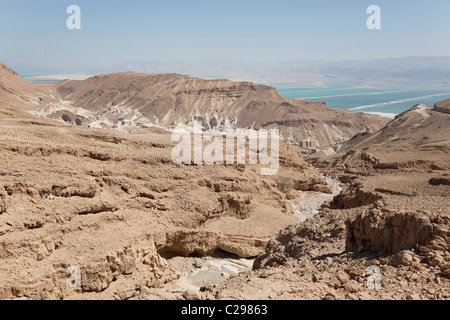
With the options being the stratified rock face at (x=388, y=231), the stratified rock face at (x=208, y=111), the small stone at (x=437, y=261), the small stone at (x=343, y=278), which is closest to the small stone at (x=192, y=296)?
the small stone at (x=343, y=278)

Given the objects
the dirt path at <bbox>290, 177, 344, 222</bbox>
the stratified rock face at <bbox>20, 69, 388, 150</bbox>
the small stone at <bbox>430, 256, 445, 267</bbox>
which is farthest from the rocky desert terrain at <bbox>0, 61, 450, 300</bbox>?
the stratified rock face at <bbox>20, 69, 388, 150</bbox>

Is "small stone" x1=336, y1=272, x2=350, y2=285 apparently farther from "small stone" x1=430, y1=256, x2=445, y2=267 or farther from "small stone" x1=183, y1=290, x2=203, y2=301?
"small stone" x1=183, y1=290, x2=203, y2=301

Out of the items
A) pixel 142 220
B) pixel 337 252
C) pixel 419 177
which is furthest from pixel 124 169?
pixel 419 177

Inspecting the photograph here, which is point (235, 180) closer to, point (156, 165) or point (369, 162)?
point (156, 165)

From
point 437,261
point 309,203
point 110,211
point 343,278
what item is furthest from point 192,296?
point 309,203

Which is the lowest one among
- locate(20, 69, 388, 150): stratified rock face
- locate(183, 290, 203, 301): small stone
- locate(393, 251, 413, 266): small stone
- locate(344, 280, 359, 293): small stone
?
locate(183, 290, 203, 301): small stone

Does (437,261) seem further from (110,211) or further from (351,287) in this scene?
(110,211)

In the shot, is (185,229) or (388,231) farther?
(185,229)

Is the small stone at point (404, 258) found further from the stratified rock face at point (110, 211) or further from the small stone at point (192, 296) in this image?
the stratified rock face at point (110, 211)
